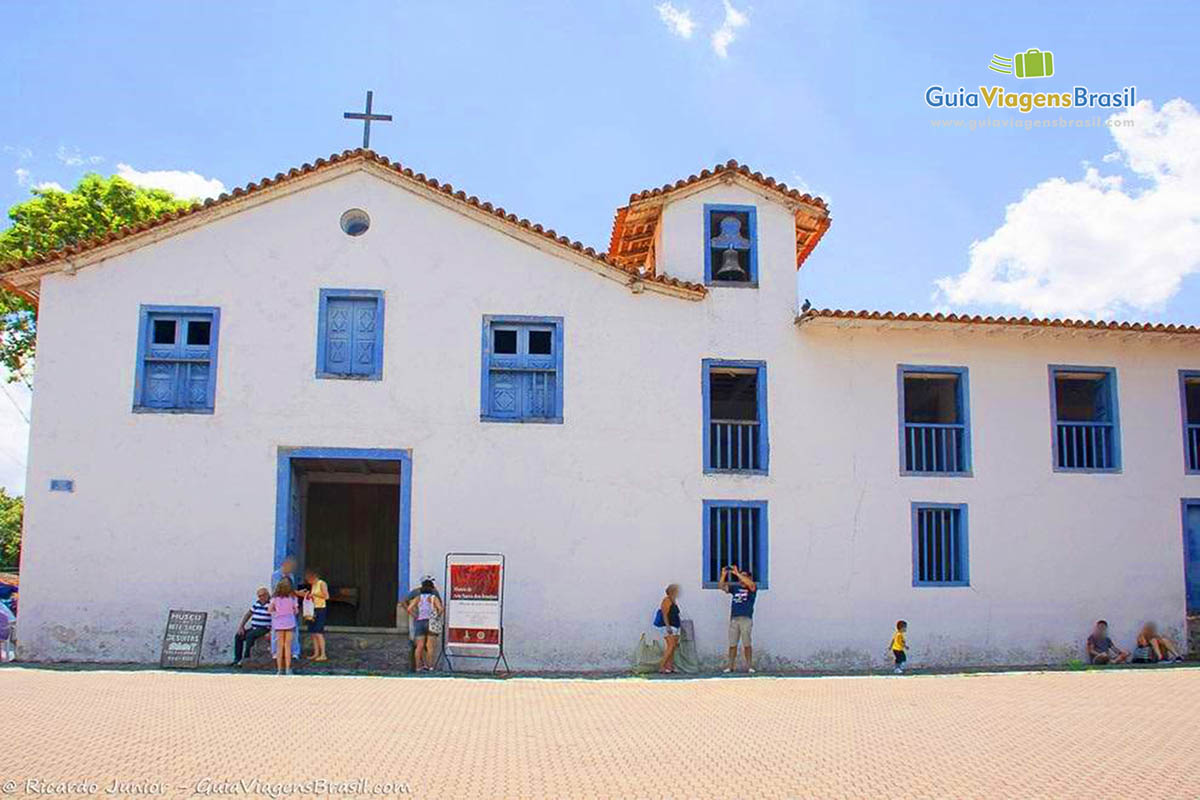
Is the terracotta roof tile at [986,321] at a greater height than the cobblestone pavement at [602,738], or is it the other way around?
the terracotta roof tile at [986,321]

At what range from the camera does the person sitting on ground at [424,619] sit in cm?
1580

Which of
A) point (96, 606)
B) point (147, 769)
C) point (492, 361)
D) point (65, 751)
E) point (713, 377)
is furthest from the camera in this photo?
point (713, 377)

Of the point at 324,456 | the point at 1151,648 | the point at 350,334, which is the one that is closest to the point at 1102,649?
the point at 1151,648

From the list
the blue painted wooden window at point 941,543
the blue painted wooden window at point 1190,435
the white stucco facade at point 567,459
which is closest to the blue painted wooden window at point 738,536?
the white stucco facade at point 567,459

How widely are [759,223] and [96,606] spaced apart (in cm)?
1171

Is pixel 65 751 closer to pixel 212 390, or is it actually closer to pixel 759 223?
pixel 212 390

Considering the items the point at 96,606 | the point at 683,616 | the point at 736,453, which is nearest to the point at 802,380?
the point at 736,453

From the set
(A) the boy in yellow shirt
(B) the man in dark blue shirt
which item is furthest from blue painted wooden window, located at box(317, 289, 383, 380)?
(A) the boy in yellow shirt

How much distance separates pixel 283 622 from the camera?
1518 centimetres

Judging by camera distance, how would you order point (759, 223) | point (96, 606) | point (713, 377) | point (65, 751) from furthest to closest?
point (713, 377)
point (759, 223)
point (96, 606)
point (65, 751)

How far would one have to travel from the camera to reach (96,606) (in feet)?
52.4

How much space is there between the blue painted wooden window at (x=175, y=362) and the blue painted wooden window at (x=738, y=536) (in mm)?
7813

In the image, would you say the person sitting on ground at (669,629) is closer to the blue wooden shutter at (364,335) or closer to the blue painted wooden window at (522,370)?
the blue painted wooden window at (522,370)

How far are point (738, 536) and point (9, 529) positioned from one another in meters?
40.1
